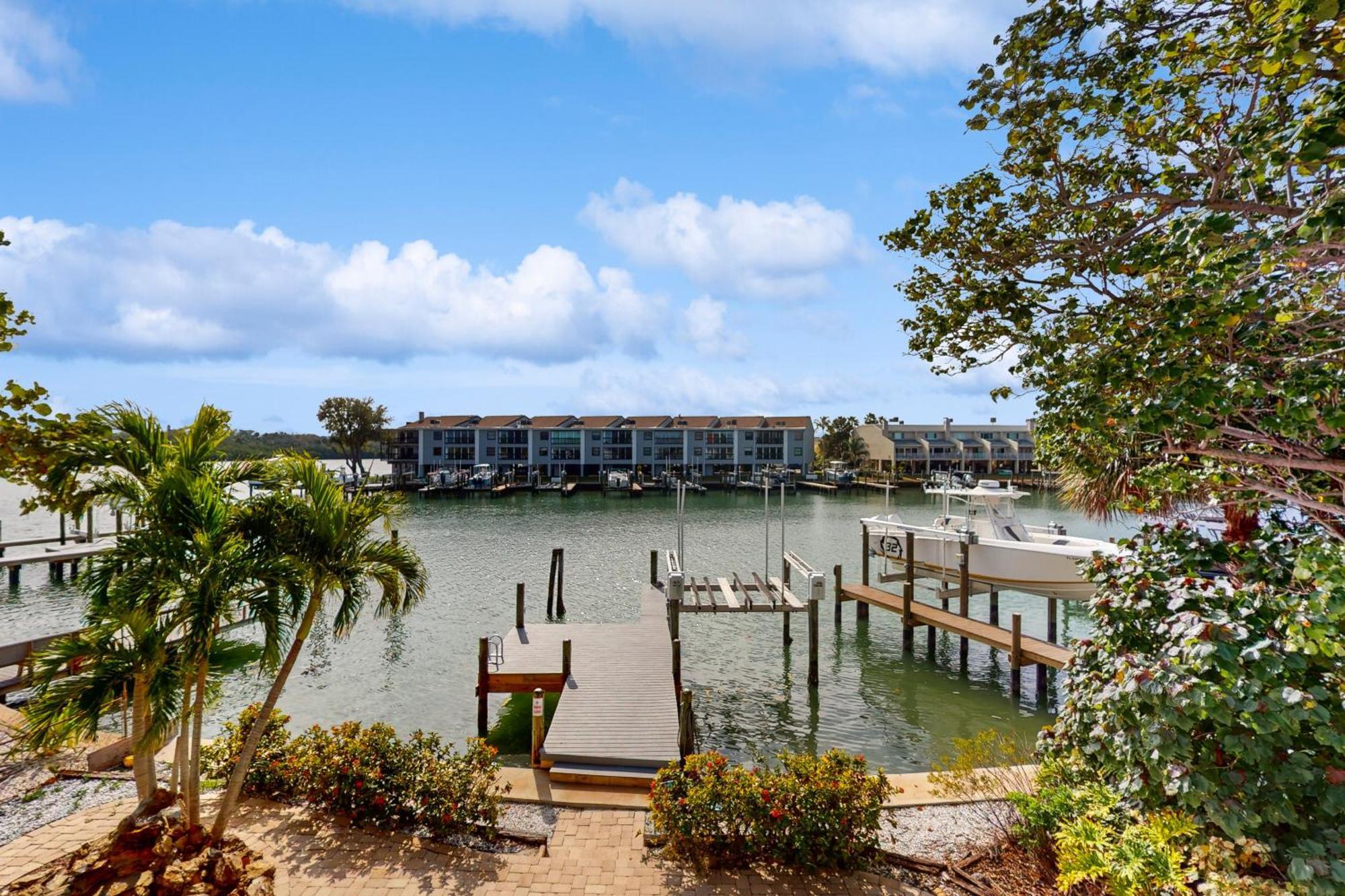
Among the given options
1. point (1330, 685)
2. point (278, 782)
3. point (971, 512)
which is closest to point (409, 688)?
point (278, 782)

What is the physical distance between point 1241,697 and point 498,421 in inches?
3703

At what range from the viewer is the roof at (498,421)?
304 feet

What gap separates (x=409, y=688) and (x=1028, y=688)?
17.0m

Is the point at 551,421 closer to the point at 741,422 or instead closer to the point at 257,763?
Result: the point at 741,422

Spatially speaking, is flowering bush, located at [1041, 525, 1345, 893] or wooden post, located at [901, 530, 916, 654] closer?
flowering bush, located at [1041, 525, 1345, 893]

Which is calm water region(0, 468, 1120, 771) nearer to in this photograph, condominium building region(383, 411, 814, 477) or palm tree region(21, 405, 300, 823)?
palm tree region(21, 405, 300, 823)

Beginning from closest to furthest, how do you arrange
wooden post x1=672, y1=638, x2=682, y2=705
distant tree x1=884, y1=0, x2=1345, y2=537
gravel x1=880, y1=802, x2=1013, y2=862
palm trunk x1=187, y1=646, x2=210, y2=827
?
distant tree x1=884, y1=0, x2=1345, y2=537, palm trunk x1=187, y1=646, x2=210, y2=827, gravel x1=880, y1=802, x2=1013, y2=862, wooden post x1=672, y1=638, x2=682, y2=705

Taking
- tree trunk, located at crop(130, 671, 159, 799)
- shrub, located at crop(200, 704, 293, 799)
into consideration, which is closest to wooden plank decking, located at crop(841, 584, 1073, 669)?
shrub, located at crop(200, 704, 293, 799)

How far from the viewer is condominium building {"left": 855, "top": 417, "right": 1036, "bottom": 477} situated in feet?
327

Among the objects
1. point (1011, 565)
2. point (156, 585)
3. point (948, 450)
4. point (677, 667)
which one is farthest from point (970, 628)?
point (948, 450)

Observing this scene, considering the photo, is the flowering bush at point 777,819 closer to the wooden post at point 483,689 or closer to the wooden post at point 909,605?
the wooden post at point 483,689

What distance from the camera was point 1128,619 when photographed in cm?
662

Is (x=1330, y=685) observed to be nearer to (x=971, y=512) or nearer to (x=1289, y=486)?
(x=1289, y=486)

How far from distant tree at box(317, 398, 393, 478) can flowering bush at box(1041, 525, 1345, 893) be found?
9060cm
